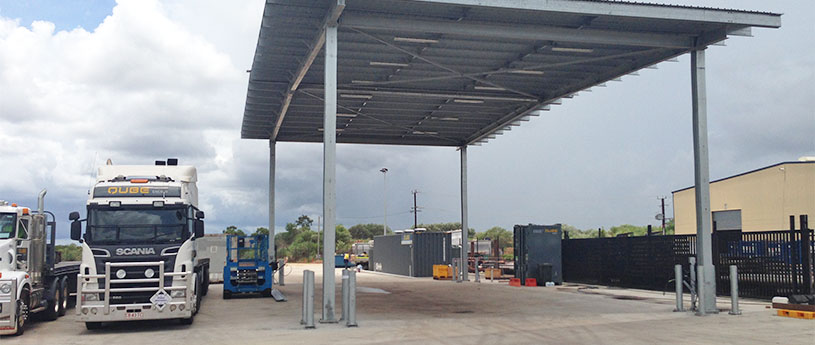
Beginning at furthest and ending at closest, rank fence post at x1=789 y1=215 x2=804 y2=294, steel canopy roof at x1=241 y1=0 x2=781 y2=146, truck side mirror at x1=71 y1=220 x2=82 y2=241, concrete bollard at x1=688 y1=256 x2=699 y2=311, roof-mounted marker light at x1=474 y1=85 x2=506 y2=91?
roof-mounted marker light at x1=474 y1=85 x2=506 y2=91 → fence post at x1=789 y1=215 x2=804 y2=294 → concrete bollard at x1=688 y1=256 x2=699 y2=311 → steel canopy roof at x1=241 y1=0 x2=781 y2=146 → truck side mirror at x1=71 y1=220 x2=82 y2=241

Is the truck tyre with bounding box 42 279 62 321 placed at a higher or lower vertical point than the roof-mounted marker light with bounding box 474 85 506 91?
lower

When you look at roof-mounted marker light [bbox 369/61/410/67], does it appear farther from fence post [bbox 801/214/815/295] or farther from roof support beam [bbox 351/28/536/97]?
fence post [bbox 801/214/815/295]

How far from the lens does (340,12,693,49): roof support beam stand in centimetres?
1650

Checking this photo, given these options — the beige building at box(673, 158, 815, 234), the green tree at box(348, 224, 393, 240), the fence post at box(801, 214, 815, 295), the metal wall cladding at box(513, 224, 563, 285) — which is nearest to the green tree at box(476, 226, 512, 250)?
the green tree at box(348, 224, 393, 240)

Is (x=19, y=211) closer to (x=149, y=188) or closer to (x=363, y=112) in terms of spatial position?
(x=149, y=188)

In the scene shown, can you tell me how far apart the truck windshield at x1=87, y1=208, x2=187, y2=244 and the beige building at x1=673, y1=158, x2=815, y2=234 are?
106 ft

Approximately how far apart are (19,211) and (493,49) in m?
12.2

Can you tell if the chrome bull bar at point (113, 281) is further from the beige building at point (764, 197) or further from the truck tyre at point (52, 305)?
the beige building at point (764, 197)

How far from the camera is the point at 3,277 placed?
44.6ft

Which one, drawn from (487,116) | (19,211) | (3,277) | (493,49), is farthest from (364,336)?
(487,116)

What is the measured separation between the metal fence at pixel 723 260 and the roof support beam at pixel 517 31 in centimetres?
610

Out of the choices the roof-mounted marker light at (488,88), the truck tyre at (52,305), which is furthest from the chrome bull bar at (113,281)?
the roof-mounted marker light at (488,88)

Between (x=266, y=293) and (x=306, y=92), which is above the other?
(x=306, y=92)

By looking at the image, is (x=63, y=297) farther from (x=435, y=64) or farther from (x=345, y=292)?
(x=435, y=64)
